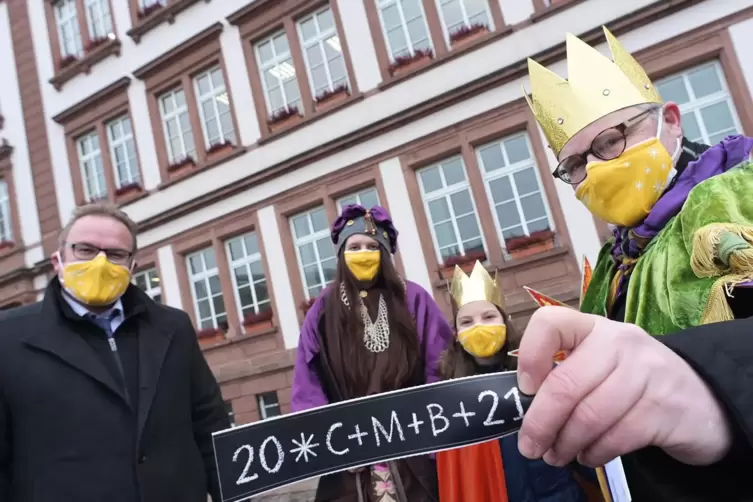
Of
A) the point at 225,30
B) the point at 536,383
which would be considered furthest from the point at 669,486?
the point at 225,30

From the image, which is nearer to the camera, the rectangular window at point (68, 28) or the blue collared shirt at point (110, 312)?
the blue collared shirt at point (110, 312)

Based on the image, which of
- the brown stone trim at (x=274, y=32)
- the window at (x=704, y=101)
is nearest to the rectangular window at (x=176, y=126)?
the brown stone trim at (x=274, y=32)

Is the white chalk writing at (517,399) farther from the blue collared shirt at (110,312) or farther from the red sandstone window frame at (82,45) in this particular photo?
the red sandstone window frame at (82,45)

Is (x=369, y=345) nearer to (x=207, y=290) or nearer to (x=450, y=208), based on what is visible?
(x=450, y=208)

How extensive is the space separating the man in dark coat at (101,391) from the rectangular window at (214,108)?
8048 mm

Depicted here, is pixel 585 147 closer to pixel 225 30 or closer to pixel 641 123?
pixel 641 123

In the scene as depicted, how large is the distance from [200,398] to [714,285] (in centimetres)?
187

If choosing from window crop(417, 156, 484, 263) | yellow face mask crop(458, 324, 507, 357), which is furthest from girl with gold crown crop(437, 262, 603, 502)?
window crop(417, 156, 484, 263)

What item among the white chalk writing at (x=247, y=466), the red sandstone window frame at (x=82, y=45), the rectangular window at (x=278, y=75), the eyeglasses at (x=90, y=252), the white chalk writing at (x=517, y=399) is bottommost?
the white chalk writing at (x=247, y=466)

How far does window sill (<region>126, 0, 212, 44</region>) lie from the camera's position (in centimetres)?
990

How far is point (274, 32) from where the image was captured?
30.5ft

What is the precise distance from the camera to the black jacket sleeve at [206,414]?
2029mm

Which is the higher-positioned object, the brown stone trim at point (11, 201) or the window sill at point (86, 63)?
the window sill at point (86, 63)

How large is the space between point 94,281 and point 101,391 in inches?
17.1
